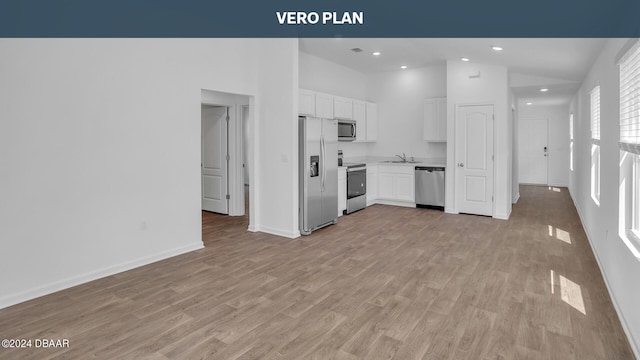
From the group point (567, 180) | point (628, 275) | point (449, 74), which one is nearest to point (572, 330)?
point (628, 275)

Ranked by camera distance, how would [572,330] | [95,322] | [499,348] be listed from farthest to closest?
[95,322]
[572,330]
[499,348]

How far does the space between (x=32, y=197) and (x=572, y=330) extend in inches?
178

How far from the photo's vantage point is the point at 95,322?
289cm

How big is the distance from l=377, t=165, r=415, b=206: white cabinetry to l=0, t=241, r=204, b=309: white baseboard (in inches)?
175

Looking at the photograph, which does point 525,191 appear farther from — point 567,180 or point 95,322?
point 95,322

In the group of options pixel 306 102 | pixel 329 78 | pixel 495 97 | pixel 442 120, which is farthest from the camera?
pixel 442 120

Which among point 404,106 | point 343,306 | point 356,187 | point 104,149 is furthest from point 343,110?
point 343,306

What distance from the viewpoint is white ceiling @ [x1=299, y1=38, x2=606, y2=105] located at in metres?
4.66

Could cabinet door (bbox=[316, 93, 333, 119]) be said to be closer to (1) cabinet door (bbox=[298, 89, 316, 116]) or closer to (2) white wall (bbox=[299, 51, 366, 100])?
(1) cabinet door (bbox=[298, 89, 316, 116])

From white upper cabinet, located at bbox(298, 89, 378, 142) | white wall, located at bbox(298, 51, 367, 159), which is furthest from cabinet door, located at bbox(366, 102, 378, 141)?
white wall, located at bbox(298, 51, 367, 159)

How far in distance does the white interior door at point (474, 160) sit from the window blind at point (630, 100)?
3879 millimetres

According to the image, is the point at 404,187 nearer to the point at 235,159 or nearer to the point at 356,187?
the point at 356,187

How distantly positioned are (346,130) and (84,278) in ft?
16.3

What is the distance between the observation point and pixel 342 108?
24.1ft
